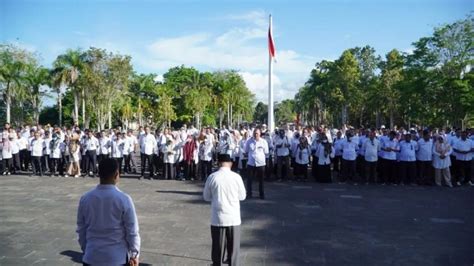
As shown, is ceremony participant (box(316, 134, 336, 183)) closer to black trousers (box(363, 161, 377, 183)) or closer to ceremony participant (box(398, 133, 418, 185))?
black trousers (box(363, 161, 377, 183))

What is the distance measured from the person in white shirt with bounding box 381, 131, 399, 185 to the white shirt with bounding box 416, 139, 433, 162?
0.80 meters

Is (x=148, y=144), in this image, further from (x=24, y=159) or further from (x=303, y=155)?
(x=24, y=159)

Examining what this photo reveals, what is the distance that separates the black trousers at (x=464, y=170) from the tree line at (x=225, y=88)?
15.1m

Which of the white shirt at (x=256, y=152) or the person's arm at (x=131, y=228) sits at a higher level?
the white shirt at (x=256, y=152)

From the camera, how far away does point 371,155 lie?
46.0ft

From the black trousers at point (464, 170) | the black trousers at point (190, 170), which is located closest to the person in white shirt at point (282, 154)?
the black trousers at point (190, 170)

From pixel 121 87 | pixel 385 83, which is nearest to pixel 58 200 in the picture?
pixel 121 87

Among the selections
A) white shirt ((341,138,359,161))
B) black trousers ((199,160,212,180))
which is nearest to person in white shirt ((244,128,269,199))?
black trousers ((199,160,212,180))

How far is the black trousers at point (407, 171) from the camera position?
45.6 feet

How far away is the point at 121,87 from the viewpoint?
3756 centimetres

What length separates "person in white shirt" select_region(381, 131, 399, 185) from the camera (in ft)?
45.8

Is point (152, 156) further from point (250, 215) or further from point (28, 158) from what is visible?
point (250, 215)

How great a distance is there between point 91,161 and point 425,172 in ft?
40.7

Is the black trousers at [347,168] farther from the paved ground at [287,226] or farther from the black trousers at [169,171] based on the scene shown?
the black trousers at [169,171]
